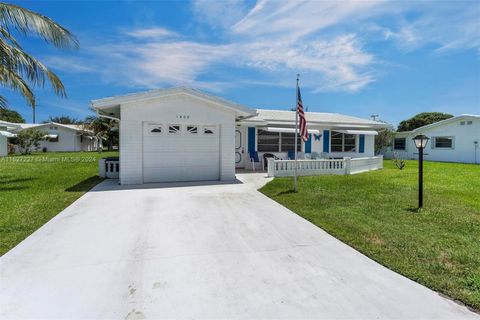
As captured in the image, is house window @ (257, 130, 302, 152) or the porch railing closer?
the porch railing

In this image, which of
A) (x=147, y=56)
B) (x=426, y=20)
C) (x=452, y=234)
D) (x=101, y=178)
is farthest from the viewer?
(x=147, y=56)

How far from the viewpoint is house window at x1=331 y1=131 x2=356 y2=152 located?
18.0 meters

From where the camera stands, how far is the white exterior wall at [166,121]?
1017 centimetres

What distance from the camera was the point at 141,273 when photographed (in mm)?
3572

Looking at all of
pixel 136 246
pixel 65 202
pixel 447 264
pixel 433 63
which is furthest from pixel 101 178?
pixel 433 63

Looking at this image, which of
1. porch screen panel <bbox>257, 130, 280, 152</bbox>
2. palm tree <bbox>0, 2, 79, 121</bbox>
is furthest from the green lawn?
palm tree <bbox>0, 2, 79, 121</bbox>

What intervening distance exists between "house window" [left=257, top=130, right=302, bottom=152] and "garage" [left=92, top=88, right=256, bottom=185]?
13.5 feet

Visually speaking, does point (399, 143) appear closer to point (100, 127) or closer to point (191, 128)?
point (191, 128)

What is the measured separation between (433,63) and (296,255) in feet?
45.4

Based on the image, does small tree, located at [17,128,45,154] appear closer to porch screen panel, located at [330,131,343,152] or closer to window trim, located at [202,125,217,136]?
window trim, located at [202,125,217,136]

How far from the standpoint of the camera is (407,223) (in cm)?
581

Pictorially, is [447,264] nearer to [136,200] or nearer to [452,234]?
[452,234]

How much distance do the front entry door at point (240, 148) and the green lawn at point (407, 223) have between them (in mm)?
5232

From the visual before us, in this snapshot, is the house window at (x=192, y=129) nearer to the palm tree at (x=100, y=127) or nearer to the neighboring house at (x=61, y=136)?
the palm tree at (x=100, y=127)
